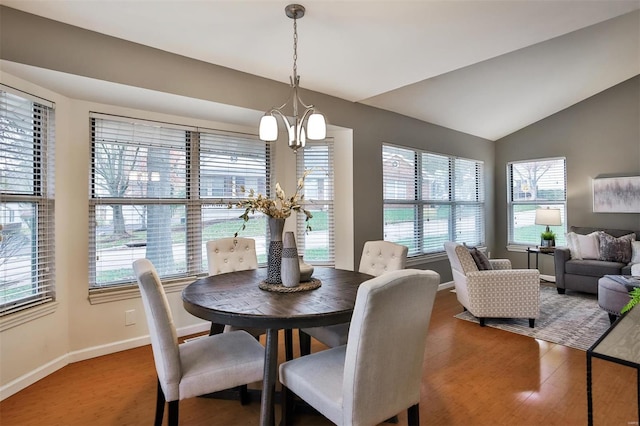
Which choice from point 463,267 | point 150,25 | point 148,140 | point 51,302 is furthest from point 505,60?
point 51,302

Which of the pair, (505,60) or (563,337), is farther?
(505,60)

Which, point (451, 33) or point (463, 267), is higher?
point (451, 33)

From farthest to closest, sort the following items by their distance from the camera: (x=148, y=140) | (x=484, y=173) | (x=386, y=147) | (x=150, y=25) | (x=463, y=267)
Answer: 1. (x=484, y=173)
2. (x=386, y=147)
3. (x=463, y=267)
4. (x=148, y=140)
5. (x=150, y=25)

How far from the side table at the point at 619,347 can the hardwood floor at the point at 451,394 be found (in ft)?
2.27

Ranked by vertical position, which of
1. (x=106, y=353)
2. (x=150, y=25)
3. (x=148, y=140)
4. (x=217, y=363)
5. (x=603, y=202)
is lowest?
(x=106, y=353)

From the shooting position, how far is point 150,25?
2.38m

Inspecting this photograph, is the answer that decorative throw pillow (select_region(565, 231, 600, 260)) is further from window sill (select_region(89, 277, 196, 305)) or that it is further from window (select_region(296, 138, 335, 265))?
window sill (select_region(89, 277, 196, 305))

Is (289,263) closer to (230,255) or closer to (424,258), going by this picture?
(230,255)

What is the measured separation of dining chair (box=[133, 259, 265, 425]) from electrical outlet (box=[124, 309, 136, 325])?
150cm

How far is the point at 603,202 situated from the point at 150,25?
639cm

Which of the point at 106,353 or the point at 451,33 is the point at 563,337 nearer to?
the point at 451,33

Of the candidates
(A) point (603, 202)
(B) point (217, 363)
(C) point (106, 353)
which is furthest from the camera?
(A) point (603, 202)

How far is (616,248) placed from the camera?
4613 mm

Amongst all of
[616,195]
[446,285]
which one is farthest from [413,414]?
[616,195]
